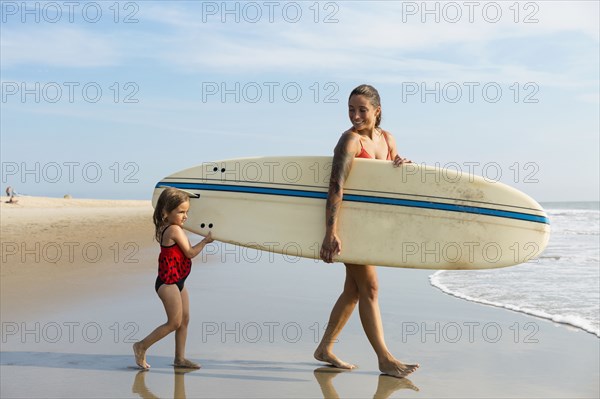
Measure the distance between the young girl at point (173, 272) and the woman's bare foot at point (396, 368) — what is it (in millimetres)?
1039

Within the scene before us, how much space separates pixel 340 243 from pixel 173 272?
37.9 inches

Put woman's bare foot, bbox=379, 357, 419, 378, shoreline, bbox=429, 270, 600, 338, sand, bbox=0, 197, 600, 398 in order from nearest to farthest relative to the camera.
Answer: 1. sand, bbox=0, 197, 600, 398
2. woman's bare foot, bbox=379, 357, 419, 378
3. shoreline, bbox=429, 270, 600, 338

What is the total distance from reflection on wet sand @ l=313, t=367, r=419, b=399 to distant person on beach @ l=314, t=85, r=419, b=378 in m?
0.07

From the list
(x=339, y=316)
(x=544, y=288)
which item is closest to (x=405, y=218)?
(x=339, y=316)

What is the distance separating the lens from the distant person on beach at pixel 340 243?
12.6ft

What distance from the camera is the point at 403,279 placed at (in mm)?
7242

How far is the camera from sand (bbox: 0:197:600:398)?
347 centimetres

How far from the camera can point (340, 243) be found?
392 cm

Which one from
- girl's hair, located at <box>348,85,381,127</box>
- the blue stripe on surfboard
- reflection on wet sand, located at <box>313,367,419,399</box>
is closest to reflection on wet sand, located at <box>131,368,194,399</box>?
reflection on wet sand, located at <box>313,367,419,399</box>

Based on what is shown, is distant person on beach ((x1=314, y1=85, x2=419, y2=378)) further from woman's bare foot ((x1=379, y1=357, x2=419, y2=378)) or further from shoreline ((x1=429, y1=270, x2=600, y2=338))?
shoreline ((x1=429, y1=270, x2=600, y2=338))

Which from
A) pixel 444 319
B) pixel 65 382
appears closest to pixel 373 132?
pixel 444 319

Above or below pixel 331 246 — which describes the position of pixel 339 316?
below

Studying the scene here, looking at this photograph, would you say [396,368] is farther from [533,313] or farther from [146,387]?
[533,313]

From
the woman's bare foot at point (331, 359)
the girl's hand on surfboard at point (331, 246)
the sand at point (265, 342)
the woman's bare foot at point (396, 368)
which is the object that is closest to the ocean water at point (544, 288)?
the sand at point (265, 342)
